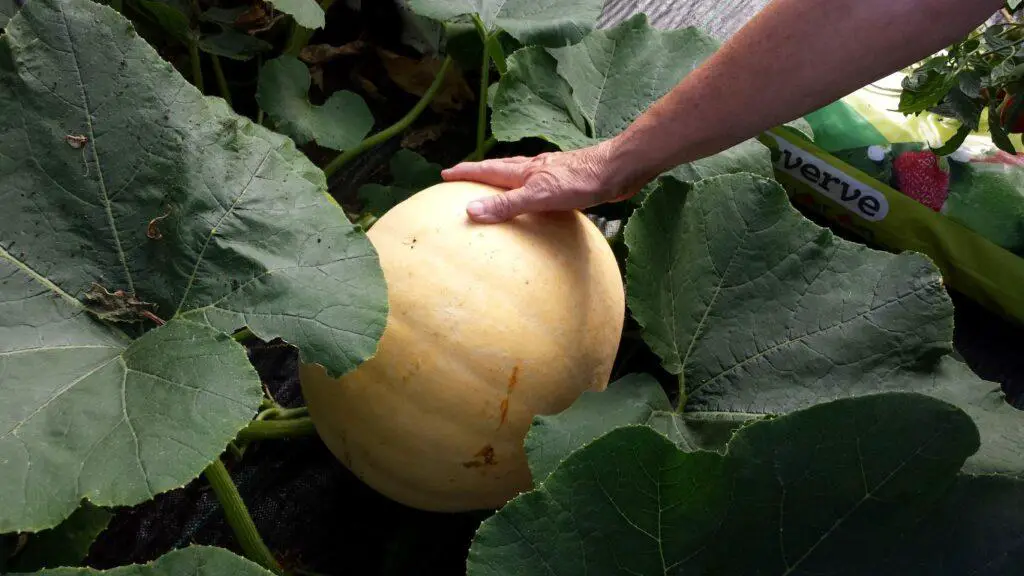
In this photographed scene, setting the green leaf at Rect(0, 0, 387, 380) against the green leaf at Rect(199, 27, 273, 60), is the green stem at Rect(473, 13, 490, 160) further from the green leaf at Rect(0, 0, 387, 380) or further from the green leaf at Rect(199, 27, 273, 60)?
the green leaf at Rect(0, 0, 387, 380)

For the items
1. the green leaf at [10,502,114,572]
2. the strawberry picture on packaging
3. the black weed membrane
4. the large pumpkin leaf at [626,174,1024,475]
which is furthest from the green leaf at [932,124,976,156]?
the green leaf at [10,502,114,572]

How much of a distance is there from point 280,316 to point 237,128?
21cm

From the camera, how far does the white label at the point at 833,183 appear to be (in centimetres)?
153

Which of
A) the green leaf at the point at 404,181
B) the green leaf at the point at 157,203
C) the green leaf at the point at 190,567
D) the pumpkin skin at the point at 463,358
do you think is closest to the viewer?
the green leaf at the point at 190,567

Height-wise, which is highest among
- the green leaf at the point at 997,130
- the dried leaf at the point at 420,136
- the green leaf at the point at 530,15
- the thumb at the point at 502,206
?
the green leaf at the point at 530,15

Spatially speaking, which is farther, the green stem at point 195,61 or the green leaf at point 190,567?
the green stem at point 195,61

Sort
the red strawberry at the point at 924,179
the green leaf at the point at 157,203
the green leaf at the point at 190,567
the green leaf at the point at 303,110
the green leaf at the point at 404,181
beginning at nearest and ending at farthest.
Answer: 1. the green leaf at the point at 190,567
2. the green leaf at the point at 157,203
3. the green leaf at the point at 303,110
4. the green leaf at the point at 404,181
5. the red strawberry at the point at 924,179

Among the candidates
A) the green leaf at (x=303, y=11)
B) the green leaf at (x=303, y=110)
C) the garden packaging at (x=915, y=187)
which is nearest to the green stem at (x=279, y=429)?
the green leaf at (x=303, y=110)

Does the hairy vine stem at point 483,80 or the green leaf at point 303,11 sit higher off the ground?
the green leaf at point 303,11

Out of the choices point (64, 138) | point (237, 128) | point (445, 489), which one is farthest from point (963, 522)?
point (64, 138)

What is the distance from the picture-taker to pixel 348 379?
927 mm

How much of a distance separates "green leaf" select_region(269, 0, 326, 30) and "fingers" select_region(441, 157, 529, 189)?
0.93 ft

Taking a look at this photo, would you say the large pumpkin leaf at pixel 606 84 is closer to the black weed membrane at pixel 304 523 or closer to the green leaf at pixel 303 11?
the green leaf at pixel 303 11

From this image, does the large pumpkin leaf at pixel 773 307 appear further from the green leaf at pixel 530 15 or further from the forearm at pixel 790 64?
the green leaf at pixel 530 15
